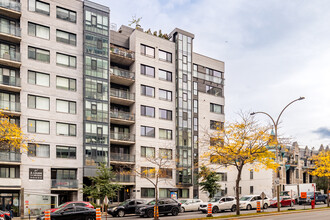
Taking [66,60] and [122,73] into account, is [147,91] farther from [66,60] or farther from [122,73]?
[66,60]

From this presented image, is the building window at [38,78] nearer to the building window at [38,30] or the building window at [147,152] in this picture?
the building window at [38,30]

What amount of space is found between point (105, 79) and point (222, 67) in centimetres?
2517

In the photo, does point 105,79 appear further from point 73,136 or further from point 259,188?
point 259,188

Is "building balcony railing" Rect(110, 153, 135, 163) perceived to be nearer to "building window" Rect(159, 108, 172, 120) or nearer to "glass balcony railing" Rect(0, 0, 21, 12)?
"building window" Rect(159, 108, 172, 120)

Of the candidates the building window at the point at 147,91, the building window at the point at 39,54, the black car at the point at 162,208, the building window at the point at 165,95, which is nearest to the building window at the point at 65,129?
the building window at the point at 39,54

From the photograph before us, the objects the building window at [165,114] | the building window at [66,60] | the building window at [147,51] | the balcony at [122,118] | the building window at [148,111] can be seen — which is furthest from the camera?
the building window at [165,114]

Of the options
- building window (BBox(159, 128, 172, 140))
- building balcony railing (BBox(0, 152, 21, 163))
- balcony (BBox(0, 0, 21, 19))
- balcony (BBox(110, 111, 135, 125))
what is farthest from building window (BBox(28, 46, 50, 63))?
building window (BBox(159, 128, 172, 140))

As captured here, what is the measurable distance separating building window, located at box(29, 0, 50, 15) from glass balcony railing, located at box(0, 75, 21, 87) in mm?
8739

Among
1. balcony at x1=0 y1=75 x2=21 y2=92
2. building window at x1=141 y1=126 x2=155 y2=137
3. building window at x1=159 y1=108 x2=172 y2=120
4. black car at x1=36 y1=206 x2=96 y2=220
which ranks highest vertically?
balcony at x1=0 y1=75 x2=21 y2=92

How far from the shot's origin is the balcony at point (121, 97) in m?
49.3

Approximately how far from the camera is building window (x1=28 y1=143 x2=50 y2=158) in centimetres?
4069

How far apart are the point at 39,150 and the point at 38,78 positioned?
849 centimetres

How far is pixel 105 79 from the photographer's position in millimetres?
47438

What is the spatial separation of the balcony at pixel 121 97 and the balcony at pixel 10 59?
1271 centimetres
